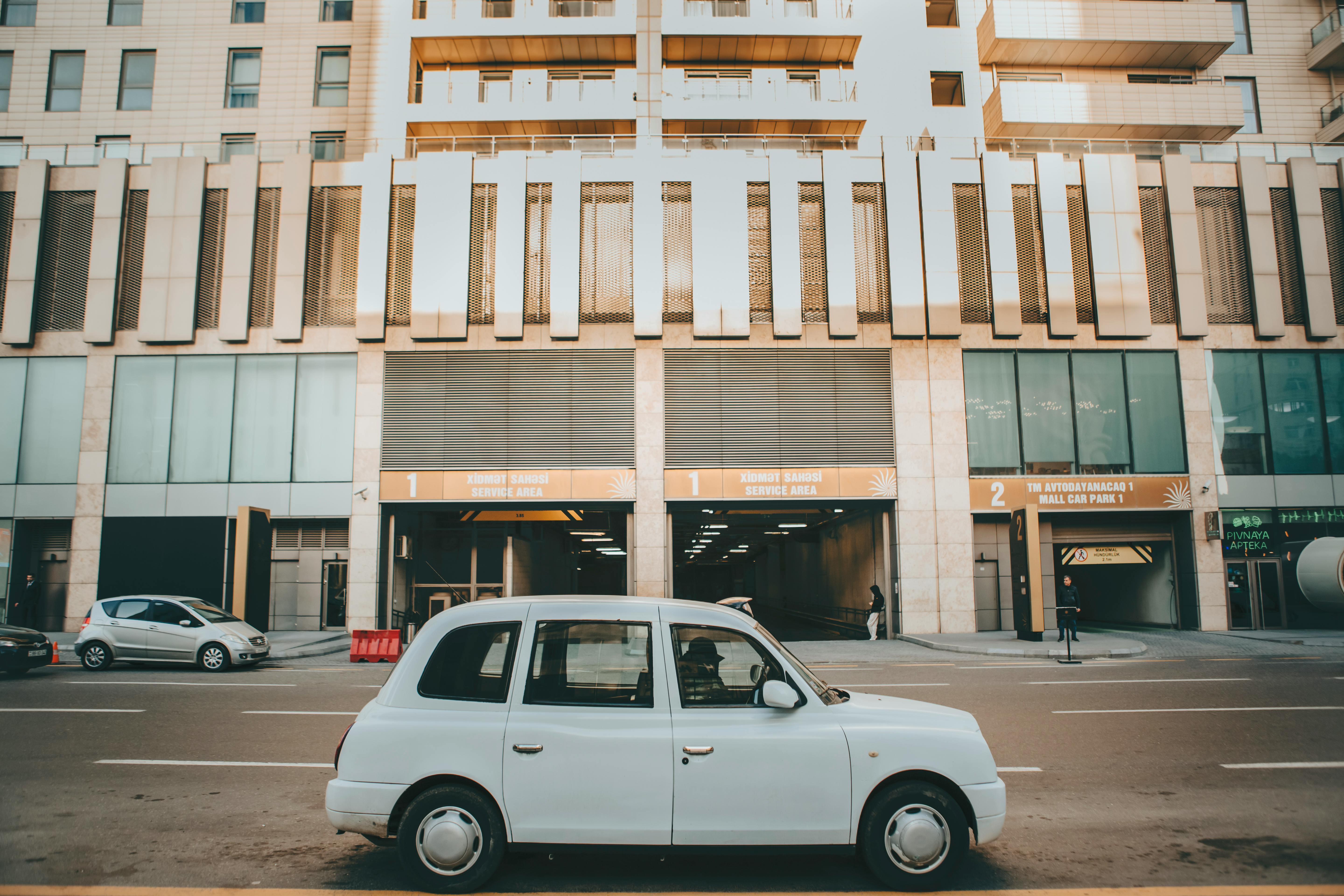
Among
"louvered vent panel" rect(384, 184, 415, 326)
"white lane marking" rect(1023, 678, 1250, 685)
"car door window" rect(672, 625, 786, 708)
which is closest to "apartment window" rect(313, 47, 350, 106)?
"louvered vent panel" rect(384, 184, 415, 326)

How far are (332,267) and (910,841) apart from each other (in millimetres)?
23562

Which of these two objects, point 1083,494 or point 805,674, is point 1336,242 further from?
point 805,674

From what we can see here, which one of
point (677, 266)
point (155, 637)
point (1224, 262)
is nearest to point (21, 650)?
point (155, 637)

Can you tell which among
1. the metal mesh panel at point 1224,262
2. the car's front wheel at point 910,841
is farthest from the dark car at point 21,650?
the metal mesh panel at point 1224,262

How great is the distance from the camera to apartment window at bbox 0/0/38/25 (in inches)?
1138

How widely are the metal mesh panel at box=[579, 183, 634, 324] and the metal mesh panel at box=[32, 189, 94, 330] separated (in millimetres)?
14922

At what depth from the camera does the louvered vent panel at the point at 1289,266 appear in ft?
77.2

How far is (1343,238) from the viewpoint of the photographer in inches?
936

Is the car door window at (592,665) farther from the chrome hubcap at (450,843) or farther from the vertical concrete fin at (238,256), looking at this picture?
the vertical concrete fin at (238,256)

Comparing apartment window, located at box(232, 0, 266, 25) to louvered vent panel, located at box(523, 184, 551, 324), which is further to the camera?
apartment window, located at box(232, 0, 266, 25)

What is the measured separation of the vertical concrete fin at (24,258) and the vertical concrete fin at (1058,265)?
1172 inches

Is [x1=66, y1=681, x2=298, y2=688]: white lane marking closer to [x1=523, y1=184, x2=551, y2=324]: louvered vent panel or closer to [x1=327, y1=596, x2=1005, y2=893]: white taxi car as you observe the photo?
[x1=327, y1=596, x2=1005, y2=893]: white taxi car

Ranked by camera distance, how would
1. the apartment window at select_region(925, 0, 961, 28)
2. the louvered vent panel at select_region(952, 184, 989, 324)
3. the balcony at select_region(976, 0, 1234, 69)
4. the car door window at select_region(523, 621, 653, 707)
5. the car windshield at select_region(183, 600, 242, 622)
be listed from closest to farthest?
the car door window at select_region(523, 621, 653, 707)
the car windshield at select_region(183, 600, 242, 622)
the louvered vent panel at select_region(952, 184, 989, 324)
the balcony at select_region(976, 0, 1234, 69)
the apartment window at select_region(925, 0, 961, 28)

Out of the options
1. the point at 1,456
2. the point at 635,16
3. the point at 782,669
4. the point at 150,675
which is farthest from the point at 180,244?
the point at 782,669
